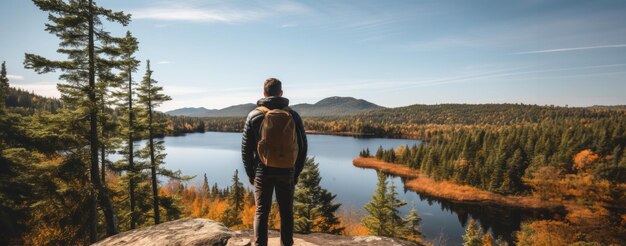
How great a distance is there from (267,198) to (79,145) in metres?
11.2

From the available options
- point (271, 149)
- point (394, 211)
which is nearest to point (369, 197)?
point (394, 211)

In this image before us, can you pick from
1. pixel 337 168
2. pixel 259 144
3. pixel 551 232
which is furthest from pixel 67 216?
pixel 337 168

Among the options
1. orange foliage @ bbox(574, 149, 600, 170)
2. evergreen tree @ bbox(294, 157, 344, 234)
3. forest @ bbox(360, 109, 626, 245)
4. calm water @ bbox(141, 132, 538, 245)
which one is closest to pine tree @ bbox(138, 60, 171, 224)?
evergreen tree @ bbox(294, 157, 344, 234)

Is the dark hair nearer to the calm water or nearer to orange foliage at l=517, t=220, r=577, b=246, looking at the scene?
the calm water

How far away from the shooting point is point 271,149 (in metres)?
4.40

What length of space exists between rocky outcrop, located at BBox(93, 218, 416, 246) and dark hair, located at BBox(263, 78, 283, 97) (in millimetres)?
2903

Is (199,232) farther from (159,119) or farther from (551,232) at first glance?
(551,232)

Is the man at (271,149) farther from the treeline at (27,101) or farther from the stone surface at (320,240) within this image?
the treeline at (27,101)

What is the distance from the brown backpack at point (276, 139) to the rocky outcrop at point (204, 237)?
206cm

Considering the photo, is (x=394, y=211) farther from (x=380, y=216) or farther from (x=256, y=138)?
(x=256, y=138)

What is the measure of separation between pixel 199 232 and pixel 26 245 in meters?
15.9

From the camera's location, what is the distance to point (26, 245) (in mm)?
14758

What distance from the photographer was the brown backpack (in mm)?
4395

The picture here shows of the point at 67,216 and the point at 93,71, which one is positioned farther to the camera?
the point at 67,216
